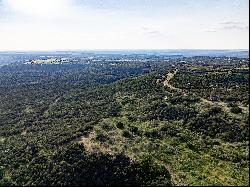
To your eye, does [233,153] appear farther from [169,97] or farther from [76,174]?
[169,97]

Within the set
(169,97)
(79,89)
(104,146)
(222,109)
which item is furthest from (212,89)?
(79,89)

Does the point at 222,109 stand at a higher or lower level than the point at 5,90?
higher

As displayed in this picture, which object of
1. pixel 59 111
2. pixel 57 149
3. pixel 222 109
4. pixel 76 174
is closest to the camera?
pixel 76 174

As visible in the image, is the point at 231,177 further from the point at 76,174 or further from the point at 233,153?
the point at 76,174

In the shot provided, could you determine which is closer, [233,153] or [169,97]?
[233,153]

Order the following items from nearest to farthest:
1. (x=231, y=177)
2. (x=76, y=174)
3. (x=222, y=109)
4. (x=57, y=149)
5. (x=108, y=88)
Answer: (x=231, y=177) → (x=76, y=174) → (x=57, y=149) → (x=222, y=109) → (x=108, y=88)

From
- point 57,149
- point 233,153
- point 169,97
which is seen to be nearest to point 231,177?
point 233,153
